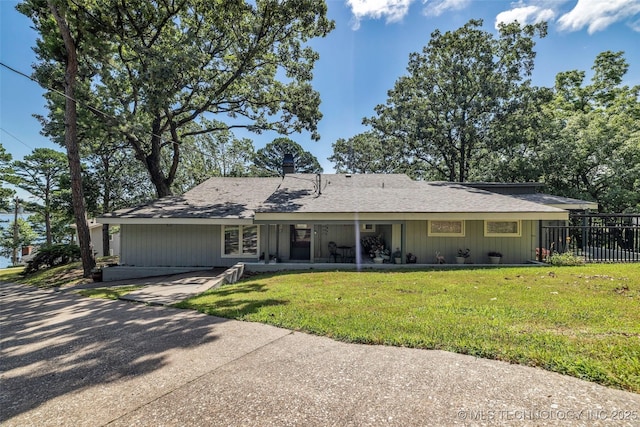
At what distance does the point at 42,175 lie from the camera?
2228 cm

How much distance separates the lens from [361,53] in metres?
15.7

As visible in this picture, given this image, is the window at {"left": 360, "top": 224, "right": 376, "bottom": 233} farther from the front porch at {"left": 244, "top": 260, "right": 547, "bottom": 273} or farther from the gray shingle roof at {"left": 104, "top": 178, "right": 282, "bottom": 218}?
the gray shingle roof at {"left": 104, "top": 178, "right": 282, "bottom": 218}

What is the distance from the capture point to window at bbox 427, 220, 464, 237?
11414 mm

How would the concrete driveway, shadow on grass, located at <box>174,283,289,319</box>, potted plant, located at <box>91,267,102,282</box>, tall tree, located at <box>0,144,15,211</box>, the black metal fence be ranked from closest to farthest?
the concrete driveway
shadow on grass, located at <box>174,283,289,319</box>
the black metal fence
potted plant, located at <box>91,267,102,282</box>
tall tree, located at <box>0,144,15,211</box>

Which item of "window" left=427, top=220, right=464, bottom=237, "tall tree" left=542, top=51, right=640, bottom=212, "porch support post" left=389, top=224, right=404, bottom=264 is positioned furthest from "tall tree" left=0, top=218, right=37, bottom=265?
"tall tree" left=542, top=51, right=640, bottom=212

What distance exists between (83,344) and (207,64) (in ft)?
51.1

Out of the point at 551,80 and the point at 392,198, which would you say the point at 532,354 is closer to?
the point at 392,198

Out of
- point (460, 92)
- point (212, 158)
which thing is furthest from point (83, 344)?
point (212, 158)

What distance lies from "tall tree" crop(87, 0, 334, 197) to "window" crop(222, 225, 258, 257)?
6.49 meters

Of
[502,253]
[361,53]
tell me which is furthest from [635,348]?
[361,53]

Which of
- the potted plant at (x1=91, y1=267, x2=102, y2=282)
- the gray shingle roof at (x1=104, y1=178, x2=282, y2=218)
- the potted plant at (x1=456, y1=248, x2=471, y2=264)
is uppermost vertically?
the gray shingle roof at (x1=104, y1=178, x2=282, y2=218)

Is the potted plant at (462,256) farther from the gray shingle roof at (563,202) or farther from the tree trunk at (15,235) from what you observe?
the tree trunk at (15,235)

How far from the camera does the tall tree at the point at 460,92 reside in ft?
72.1

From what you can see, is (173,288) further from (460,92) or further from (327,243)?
(460,92)
